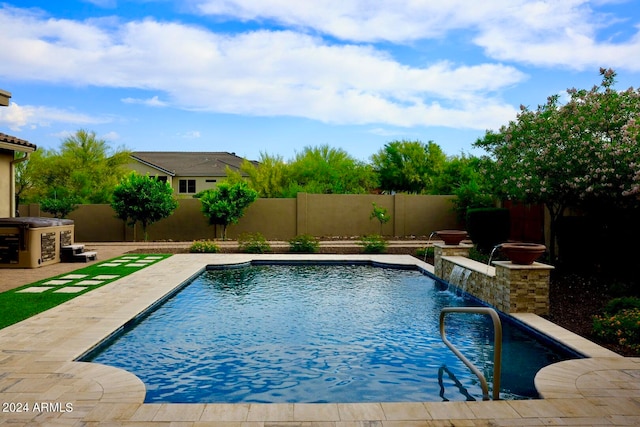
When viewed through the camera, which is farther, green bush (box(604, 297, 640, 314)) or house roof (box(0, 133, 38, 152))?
house roof (box(0, 133, 38, 152))

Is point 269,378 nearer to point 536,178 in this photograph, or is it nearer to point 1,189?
point 536,178

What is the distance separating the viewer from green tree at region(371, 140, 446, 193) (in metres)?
38.2

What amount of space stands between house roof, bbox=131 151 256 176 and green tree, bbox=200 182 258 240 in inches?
736

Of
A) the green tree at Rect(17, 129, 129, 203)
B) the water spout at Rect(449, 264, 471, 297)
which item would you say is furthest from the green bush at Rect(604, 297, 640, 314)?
the green tree at Rect(17, 129, 129, 203)

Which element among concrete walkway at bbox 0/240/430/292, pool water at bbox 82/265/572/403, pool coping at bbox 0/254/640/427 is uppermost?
concrete walkway at bbox 0/240/430/292

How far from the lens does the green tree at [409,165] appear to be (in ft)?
125

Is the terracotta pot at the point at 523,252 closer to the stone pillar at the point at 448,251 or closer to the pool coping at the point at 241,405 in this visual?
the pool coping at the point at 241,405

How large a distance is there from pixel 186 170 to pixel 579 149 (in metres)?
32.6

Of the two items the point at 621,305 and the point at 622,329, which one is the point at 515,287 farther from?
the point at 622,329

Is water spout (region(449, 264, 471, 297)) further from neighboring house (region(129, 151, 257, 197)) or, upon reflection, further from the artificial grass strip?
neighboring house (region(129, 151, 257, 197))

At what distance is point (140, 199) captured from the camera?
1841 centimetres

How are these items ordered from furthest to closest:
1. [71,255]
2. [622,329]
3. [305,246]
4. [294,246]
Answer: [294,246] → [305,246] → [71,255] → [622,329]

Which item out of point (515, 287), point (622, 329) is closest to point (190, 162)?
point (515, 287)

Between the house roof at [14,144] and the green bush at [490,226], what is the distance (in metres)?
12.2
